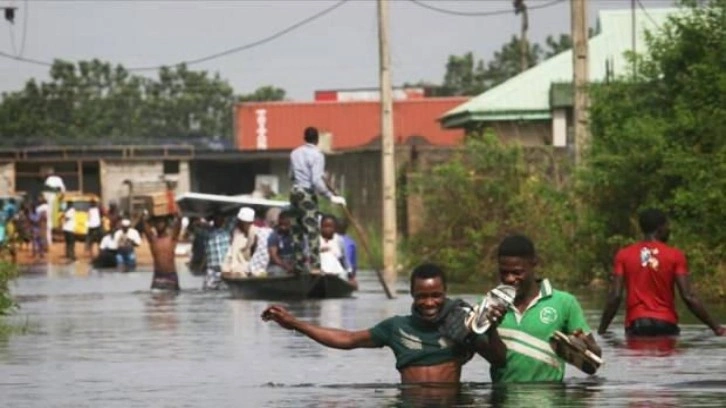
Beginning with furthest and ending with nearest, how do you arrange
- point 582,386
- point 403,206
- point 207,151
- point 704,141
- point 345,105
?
point 345,105 < point 207,151 < point 403,206 < point 704,141 < point 582,386

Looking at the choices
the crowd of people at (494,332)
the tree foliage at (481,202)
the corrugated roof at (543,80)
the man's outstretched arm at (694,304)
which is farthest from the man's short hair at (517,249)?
the corrugated roof at (543,80)

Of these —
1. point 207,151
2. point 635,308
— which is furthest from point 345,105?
point 635,308

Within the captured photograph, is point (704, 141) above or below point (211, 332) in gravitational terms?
above

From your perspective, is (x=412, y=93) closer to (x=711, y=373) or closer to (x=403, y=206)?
Result: (x=403, y=206)

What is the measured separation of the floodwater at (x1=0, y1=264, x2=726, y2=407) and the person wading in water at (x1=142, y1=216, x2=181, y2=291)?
4.52 meters

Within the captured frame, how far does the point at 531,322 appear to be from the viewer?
12578 millimetres

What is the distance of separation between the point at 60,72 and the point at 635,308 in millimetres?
137566

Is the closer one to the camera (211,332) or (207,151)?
(211,332)

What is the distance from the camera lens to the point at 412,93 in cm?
11825

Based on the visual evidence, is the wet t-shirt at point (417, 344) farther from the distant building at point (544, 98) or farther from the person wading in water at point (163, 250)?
the distant building at point (544, 98)

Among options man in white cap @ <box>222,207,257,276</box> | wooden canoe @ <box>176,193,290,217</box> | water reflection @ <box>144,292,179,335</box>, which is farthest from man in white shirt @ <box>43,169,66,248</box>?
water reflection @ <box>144,292,179,335</box>

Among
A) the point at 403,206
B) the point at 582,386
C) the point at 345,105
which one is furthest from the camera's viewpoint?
the point at 345,105

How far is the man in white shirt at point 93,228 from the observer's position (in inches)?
2692

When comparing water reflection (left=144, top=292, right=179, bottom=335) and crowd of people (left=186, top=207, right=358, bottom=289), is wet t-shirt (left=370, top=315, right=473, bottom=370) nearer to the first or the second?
water reflection (left=144, top=292, right=179, bottom=335)
